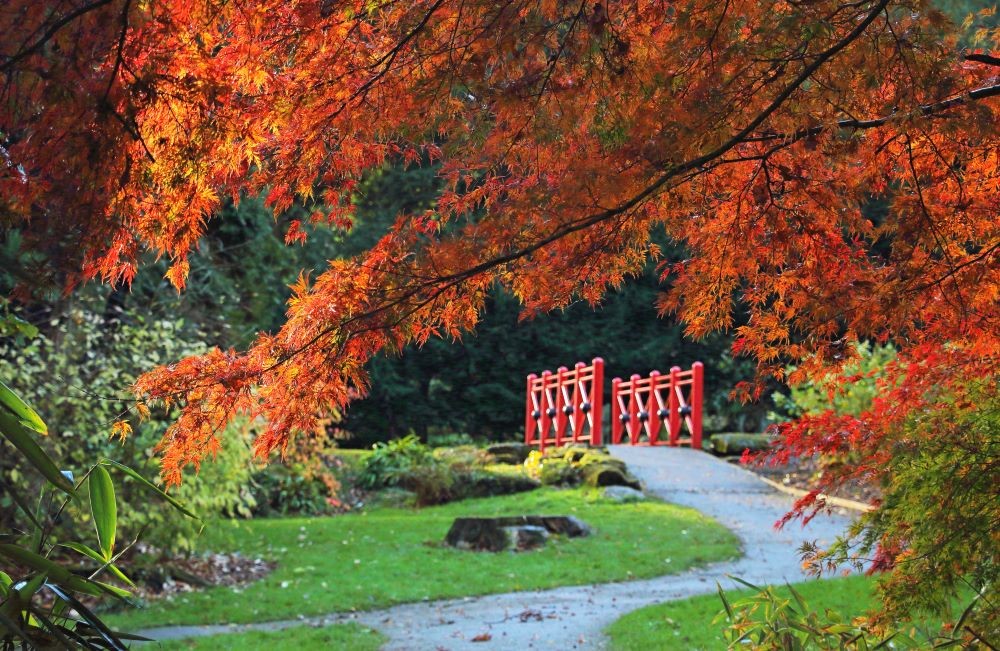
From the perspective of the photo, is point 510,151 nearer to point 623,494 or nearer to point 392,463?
point 623,494

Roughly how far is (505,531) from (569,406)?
7720mm

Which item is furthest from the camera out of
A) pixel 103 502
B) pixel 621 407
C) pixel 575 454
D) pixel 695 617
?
pixel 621 407

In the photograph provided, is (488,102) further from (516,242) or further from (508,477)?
(508,477)

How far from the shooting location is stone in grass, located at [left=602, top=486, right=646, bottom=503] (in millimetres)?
12527

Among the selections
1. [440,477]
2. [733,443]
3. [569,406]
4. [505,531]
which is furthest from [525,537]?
[569,406]

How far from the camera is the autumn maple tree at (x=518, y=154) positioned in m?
2.93

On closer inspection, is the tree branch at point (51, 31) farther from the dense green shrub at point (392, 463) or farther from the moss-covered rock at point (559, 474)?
the dense green shrub at point (392, 463)

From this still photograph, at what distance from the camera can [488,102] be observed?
11.1 ft

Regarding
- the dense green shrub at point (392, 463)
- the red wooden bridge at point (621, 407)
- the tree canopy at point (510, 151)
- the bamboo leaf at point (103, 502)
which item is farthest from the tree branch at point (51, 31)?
the red wooden bridge at point (621, 407)

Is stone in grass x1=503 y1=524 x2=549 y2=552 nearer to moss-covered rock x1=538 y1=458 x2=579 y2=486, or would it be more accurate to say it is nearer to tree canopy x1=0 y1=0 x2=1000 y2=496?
moss-covered rock x1=538 y1=458 x2=579 y2=486

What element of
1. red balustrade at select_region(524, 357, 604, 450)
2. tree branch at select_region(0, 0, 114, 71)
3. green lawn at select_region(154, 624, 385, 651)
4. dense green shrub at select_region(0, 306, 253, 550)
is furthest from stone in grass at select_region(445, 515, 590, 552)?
tree branch at select_region(0, 0, 114, 71)

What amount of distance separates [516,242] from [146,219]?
4.19ft

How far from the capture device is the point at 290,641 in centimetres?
639

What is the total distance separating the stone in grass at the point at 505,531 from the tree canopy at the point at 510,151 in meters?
6.29
